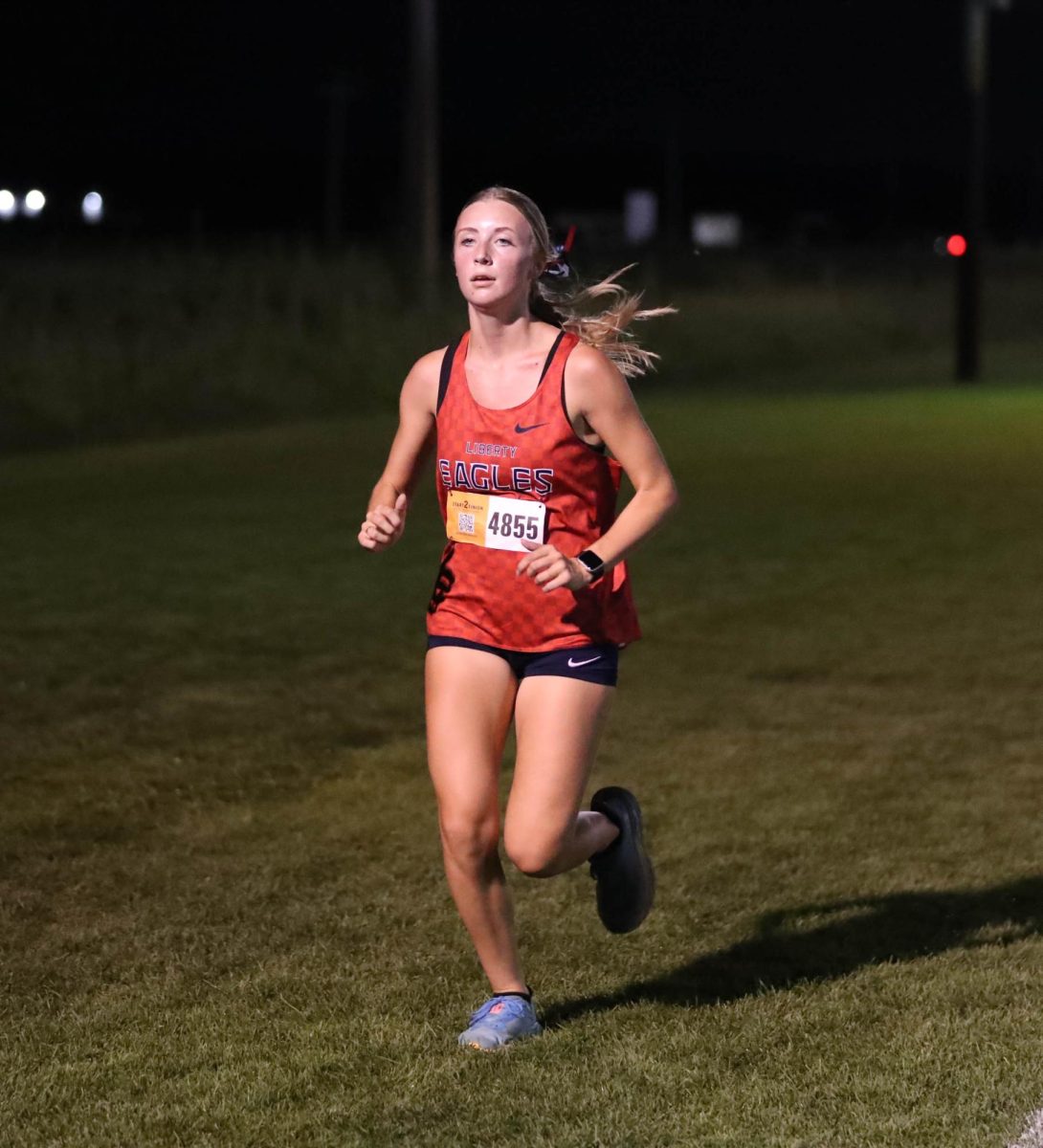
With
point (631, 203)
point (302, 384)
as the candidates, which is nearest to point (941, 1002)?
point (302, 384)

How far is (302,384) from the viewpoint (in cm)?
2702

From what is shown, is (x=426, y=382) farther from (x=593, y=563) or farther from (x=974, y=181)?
(x=974, y=181)

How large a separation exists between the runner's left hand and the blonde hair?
0.60m

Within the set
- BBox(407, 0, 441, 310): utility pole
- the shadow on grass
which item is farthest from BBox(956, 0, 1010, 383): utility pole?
the shadow on grass

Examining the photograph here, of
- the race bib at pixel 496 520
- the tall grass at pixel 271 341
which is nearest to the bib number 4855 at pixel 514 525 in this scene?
the race bib at pixel 496 520

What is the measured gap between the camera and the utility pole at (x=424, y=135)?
1109 inches

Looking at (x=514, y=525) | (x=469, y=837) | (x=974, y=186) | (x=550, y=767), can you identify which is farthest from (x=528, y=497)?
(x=974, y=186)

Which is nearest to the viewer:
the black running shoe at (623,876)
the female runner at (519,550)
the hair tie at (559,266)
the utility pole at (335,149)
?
the female runner at (519,550)

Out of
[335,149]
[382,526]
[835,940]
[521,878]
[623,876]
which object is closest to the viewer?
[382,526]

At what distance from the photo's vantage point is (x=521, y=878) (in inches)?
249

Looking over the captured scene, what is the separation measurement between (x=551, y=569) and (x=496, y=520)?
1.09 ft

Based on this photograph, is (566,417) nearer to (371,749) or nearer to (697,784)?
(697,784)

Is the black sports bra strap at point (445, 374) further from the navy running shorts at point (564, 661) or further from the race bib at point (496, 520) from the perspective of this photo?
the navy running shorts at point (564, 661)

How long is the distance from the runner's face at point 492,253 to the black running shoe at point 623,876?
1.32m
